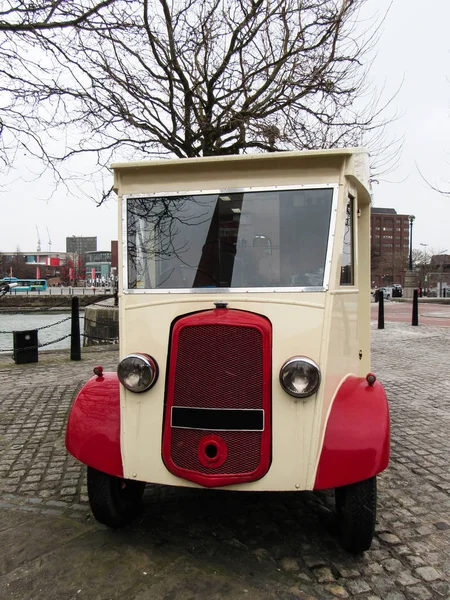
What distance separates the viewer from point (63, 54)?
740 cm

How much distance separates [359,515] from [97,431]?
166 centimetres

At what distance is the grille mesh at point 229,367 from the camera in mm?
2570

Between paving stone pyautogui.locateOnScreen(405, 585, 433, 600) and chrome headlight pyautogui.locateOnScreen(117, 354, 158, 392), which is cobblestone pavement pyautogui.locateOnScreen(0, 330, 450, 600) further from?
chrome headlight pyautogui.locateOnScreen(117, 354, 158, 392)

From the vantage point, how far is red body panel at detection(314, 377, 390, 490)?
8.22 ft

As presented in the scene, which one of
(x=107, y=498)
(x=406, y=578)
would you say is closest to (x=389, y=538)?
(x=406, y=578)

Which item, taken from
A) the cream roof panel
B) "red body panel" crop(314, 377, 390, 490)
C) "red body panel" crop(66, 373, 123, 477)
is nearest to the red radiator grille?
"red body panel" crop(314, 377, 390, 490)

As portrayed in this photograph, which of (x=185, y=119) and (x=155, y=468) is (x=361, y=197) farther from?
(x=185, y=119)

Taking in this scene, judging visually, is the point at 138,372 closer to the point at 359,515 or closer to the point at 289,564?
the point at 289,564

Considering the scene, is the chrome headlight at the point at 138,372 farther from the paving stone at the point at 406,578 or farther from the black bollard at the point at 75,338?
Result: the black bollard at the point at 75,338

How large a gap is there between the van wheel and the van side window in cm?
125

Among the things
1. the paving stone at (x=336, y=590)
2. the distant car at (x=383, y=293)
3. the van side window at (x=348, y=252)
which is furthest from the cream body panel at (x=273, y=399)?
the distant car at (x=383, y=293)

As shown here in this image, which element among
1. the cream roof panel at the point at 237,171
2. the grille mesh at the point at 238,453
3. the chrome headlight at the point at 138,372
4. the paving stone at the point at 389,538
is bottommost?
the paving stone at the point at 389,538

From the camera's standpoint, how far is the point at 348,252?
3086mm

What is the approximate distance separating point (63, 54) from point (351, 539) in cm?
800
